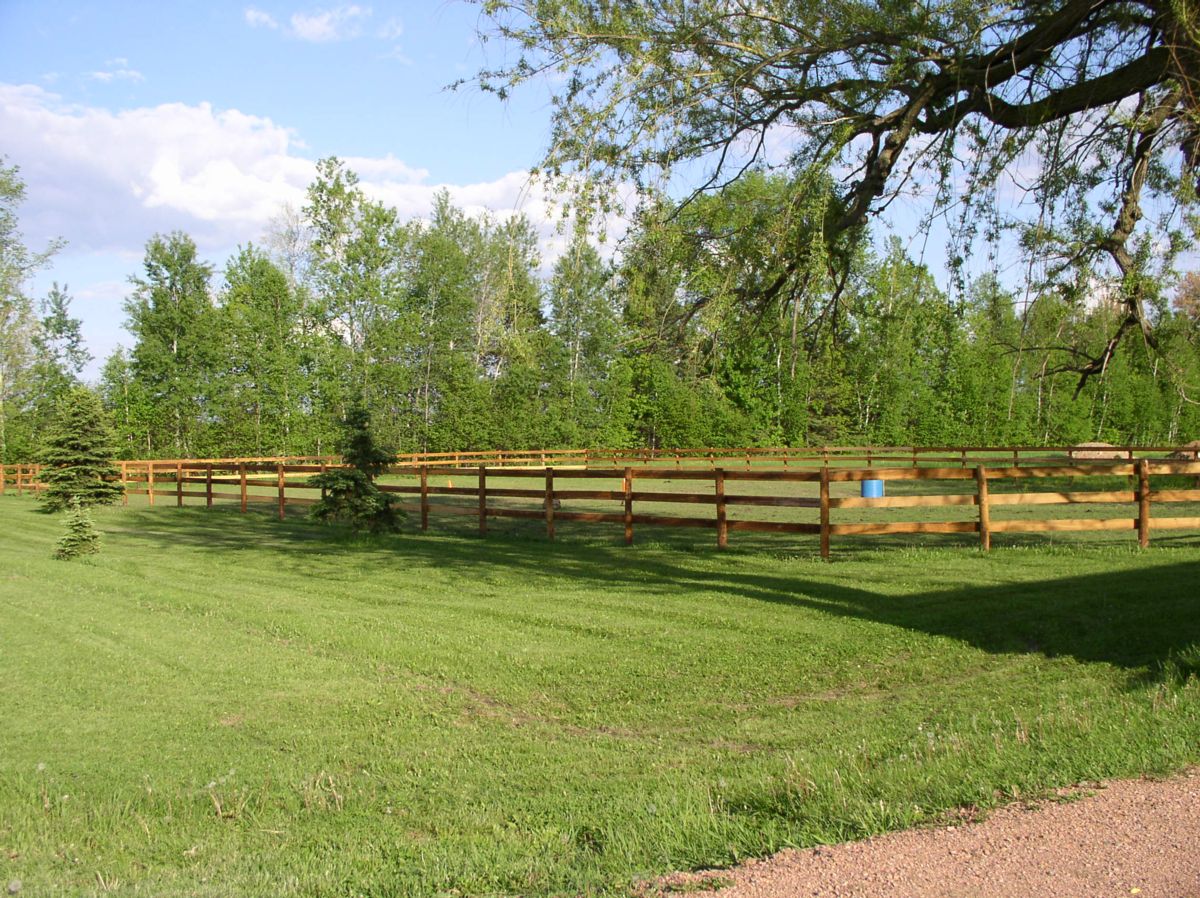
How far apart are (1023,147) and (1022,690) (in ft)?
17.4

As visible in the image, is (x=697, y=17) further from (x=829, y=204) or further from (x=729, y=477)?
(x=729, y=477)

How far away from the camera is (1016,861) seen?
140 inches

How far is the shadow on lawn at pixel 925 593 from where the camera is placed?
7.56 meters

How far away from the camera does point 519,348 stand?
26.1 feet

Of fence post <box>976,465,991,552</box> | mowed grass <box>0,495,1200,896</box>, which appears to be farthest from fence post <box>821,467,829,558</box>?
fence post <box>976,465,991,552</box>

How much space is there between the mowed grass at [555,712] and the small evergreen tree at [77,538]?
6.01ft

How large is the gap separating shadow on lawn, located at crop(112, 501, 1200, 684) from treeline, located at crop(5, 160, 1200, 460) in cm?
209

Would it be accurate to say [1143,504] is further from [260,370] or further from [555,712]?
[260,370]

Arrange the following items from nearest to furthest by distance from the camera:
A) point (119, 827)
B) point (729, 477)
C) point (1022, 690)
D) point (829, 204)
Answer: point (119, 827), point (1022, 690), point (829, 204), point (729, 477)

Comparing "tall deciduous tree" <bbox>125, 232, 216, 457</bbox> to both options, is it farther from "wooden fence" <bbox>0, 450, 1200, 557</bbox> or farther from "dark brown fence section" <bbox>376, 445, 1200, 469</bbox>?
"wooden fence" <bbox>0, 450, 1200, 557</bbox>

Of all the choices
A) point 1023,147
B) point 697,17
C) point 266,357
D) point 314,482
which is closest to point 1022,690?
point 1023,147

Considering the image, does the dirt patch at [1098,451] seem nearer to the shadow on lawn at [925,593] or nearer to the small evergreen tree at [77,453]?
the shadow on lawn at [925,593]

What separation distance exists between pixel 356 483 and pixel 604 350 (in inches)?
288

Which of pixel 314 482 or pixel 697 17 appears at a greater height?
pixel 697 17
